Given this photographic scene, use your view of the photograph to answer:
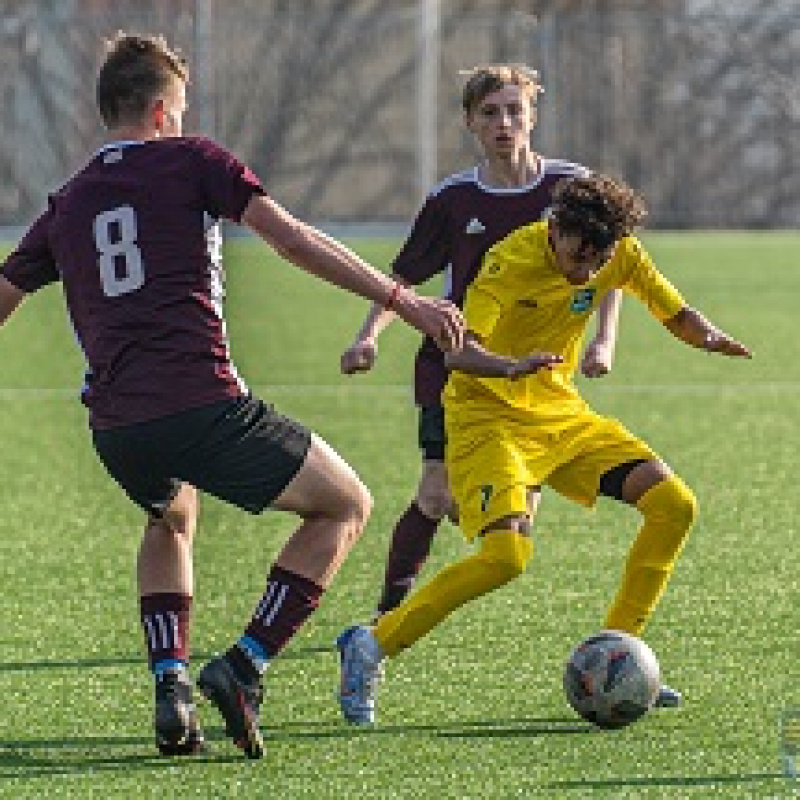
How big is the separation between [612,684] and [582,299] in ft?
4.01

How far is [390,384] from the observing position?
17.2 m

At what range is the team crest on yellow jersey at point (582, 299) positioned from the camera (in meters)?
7.32

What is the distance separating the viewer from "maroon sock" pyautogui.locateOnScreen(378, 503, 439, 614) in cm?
845

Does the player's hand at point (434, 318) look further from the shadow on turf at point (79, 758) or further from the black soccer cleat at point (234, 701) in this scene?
the shadow on turf at point (79, 758)

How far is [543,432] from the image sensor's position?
7234 mm

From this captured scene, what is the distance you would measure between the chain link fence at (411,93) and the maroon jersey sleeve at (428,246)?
92.6 ft

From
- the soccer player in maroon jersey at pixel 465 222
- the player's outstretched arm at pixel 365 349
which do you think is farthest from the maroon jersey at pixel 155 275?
the soccer player in maroon jersey at pixel 465 222

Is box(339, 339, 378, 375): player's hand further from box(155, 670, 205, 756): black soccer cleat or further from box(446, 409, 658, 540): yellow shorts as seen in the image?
box(155, 670, 205, 756): black soccer cleat

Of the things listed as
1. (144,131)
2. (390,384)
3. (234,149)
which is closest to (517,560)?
(144,131)

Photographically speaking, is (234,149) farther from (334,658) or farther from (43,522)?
(334,658)

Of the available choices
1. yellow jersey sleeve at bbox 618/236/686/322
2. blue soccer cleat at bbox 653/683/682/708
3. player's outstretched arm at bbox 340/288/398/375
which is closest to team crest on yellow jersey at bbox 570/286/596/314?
yellow jersey sleeve at bbox 618/236/686/322

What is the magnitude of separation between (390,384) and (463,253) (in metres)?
8.92

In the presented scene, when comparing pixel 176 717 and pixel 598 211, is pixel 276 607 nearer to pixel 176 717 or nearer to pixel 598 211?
pixel 176 717

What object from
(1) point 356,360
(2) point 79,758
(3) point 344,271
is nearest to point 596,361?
(1) point 356,360
